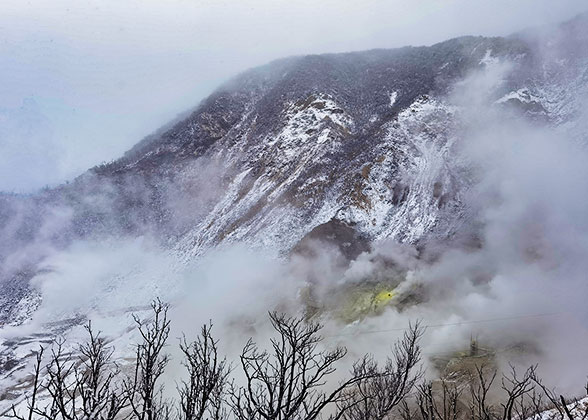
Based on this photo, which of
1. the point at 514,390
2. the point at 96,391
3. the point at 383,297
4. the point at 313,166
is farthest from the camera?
the point at 313,166

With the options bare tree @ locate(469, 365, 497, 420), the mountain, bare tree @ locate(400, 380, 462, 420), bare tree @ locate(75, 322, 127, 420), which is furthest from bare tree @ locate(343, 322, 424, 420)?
the mountain

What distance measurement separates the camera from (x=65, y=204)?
67.1 m

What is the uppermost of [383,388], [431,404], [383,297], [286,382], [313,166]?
[313,166]

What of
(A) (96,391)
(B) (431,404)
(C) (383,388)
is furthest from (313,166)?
(B) (431,404)

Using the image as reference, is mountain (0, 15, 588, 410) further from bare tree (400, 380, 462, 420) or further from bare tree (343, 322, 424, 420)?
bare tree (343, 322, 424, 420)

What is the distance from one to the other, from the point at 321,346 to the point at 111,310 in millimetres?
25423

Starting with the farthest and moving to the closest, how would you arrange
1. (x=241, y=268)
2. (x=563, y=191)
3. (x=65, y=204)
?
(x=65, y=204)
(x=241, y=268)
(x=563, y=191)

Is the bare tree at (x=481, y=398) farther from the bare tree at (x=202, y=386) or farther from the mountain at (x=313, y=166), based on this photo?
the mountain at (x=313, y=166)

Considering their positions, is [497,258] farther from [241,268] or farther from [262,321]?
[241,268]

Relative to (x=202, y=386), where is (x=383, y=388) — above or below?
above

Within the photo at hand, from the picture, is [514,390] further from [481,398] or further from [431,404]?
[481,398]

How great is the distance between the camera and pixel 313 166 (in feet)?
176

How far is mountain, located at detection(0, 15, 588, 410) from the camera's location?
143 feet

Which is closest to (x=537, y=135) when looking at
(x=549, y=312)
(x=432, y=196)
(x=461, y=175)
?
(x=461, y=175)
